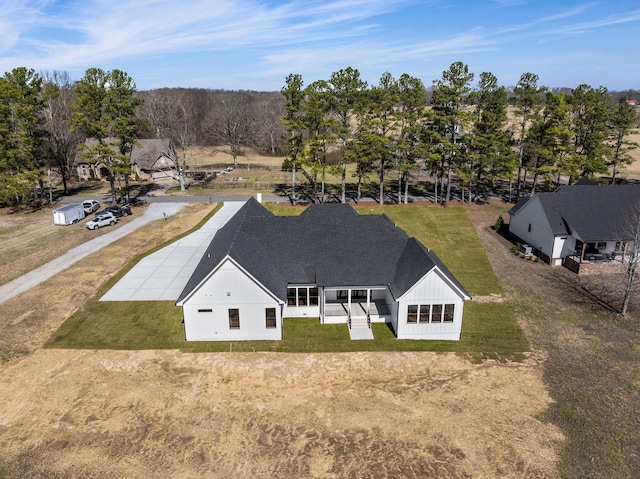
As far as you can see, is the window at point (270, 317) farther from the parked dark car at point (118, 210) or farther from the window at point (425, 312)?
the parked dark car at point (118, 210)

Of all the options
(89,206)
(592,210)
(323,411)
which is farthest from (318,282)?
(89,206)

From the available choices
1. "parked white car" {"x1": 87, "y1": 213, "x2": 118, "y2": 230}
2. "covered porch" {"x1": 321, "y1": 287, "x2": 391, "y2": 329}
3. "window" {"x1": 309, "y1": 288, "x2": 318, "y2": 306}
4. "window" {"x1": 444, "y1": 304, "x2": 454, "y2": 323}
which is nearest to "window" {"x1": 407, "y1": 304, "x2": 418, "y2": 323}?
"window" {"x1": 444, "y1": 304, "x2": 454, "y2": 323}

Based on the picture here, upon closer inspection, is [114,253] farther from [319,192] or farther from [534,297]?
[534,297]

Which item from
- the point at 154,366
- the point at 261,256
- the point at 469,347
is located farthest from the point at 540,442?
the point at 154,366

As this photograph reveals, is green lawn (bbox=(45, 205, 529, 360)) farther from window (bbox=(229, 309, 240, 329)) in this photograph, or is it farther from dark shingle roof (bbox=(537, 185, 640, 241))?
dark shingle roof (bbox=(537, 185, 640, 241))

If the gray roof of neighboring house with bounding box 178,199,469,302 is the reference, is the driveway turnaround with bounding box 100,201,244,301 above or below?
below

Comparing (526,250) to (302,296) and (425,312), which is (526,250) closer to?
(425,312)

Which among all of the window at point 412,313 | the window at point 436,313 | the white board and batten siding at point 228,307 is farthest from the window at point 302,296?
the window at point 436,313
